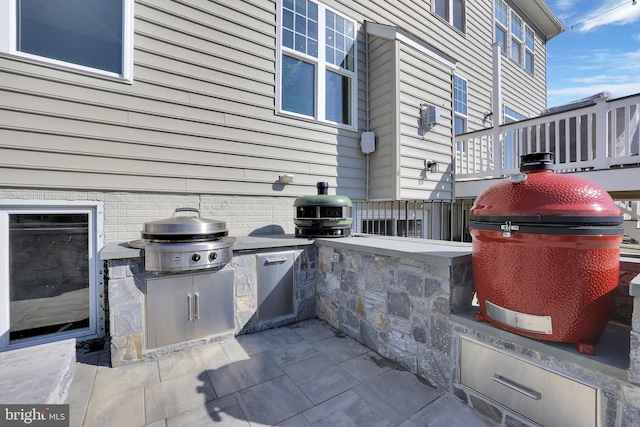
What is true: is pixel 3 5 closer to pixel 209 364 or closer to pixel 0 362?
pixel 0 362

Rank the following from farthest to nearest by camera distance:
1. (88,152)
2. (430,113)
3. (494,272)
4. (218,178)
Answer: (430,113) < (218,178) < (88,152) < (494,272)

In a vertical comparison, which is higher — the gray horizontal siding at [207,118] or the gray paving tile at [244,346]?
the gray horizontal siding at [207,118]

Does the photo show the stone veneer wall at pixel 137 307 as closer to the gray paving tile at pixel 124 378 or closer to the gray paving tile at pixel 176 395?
the gray paving tile at pixel 124 378

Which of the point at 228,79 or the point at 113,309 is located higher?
the point at 228,79

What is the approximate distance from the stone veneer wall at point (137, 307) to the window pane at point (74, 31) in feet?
7.18

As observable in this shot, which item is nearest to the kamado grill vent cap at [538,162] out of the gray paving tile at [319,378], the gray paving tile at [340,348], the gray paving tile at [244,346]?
the gray paving tile at [319,378]

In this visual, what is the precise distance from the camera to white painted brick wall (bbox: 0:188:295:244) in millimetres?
2936

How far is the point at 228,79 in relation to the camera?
148 inches

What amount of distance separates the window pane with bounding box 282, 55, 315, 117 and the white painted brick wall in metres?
1.41

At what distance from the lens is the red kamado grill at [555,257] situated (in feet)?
4.57

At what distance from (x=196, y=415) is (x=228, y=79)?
11.8 ft

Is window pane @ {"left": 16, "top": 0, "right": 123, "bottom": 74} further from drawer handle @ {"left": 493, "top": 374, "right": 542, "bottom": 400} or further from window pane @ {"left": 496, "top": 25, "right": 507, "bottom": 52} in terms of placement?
window pane @ {"left": 496, "top": 25, "right": 507, "bottom": 52}

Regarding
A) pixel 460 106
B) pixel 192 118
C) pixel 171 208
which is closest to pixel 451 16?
pixel 460 106

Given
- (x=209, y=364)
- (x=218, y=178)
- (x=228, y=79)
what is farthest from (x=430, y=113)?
(x=209, y=364)
